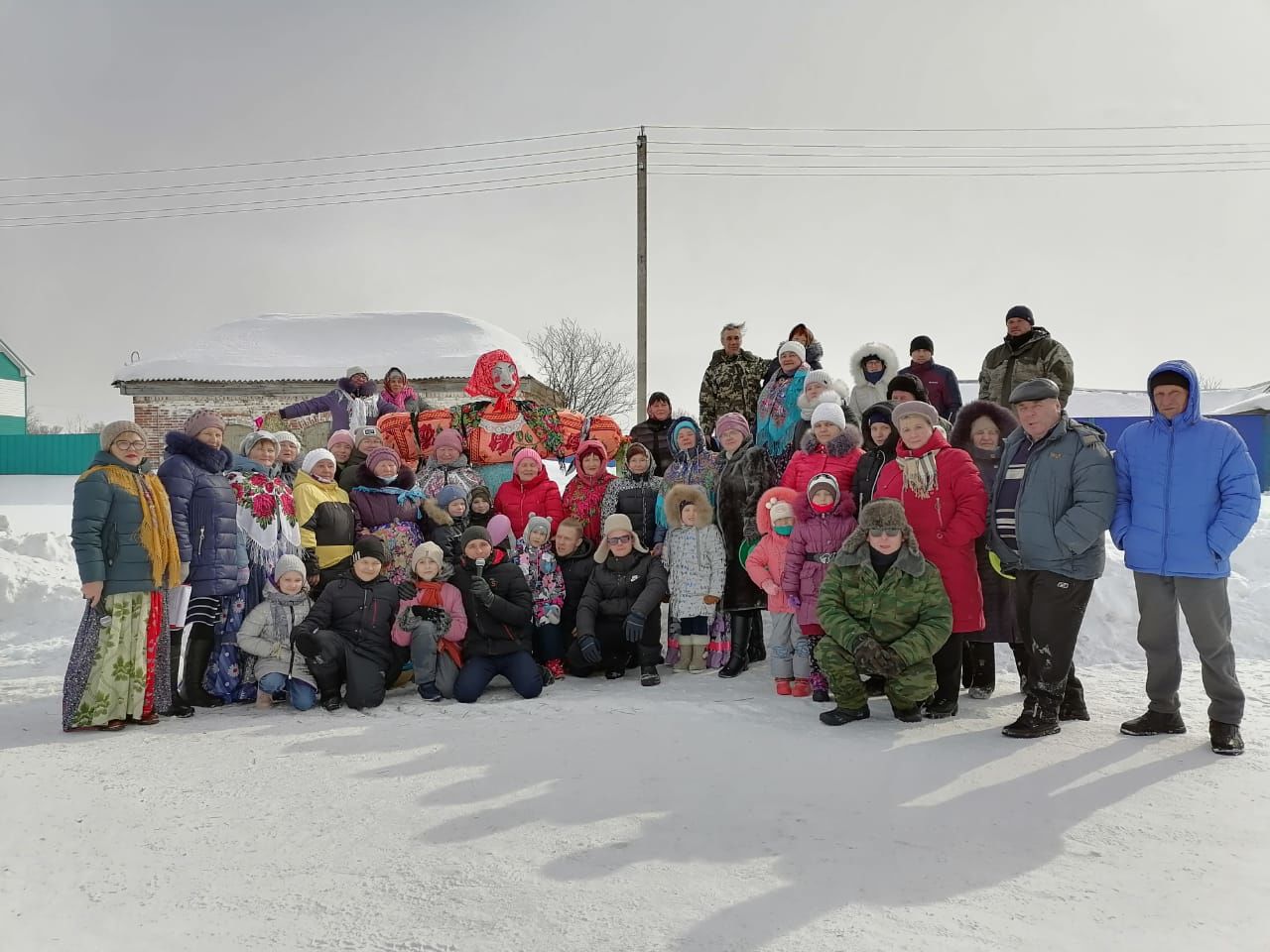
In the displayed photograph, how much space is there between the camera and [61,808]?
3643 millimetres

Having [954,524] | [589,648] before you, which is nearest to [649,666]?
[589,648]

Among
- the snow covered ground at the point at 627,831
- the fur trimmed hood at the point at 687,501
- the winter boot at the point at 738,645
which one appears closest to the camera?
the snow covered ground at the point at 627,831

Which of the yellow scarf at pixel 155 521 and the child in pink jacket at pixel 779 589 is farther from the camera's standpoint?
the child in pink jacket at pixel 779 589

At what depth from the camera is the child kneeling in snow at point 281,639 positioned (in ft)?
17.5

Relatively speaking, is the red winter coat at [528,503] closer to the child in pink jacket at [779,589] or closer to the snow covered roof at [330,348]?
the child in pink jacket at [779,589]

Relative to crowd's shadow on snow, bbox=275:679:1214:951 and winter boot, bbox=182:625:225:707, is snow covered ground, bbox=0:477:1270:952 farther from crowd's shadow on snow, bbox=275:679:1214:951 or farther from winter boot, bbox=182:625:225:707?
winter boot, bbox=182:625:225:707

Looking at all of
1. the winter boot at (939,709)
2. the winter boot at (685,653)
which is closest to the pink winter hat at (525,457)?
the winter boot at (685,653)

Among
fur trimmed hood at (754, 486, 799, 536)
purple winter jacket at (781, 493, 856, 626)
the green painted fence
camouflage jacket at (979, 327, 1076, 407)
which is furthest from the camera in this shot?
the green painted fence

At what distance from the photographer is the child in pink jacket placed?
552 cm

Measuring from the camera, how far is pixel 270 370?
19047mm

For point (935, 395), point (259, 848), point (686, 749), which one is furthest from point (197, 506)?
point (935, 395)

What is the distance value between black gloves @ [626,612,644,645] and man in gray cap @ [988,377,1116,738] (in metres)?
2.27

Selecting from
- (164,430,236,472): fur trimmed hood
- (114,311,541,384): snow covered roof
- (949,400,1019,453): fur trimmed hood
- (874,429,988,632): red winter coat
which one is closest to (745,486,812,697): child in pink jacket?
(874,429,988,632): red winter coat

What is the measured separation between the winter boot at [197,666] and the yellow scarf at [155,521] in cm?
44
